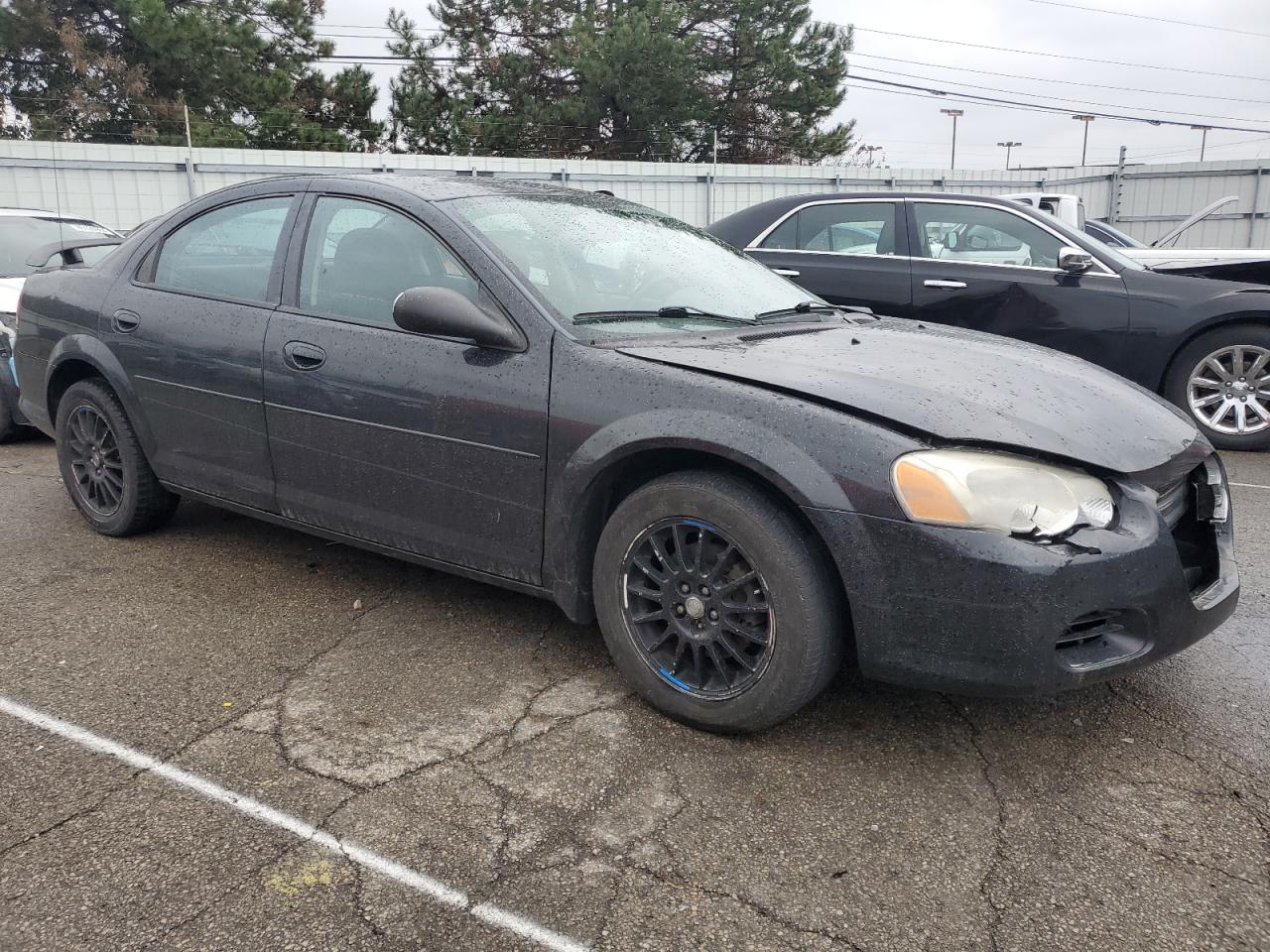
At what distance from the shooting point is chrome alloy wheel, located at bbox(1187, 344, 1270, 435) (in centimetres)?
634

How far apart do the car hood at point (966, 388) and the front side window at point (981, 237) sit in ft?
12.1

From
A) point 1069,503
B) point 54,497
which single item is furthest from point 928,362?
point 54,497

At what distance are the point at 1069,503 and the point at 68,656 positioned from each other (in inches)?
122

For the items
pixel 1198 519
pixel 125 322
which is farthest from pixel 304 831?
pixel 125 322

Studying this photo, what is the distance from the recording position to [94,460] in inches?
176

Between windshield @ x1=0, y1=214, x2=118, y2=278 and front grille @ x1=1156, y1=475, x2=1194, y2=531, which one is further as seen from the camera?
windshield @ x1=0, y1=214, x2=118, y2=278

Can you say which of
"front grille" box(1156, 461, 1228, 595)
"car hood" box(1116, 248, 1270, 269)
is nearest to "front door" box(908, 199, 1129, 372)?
"car hood" box(1116, 248, 1270, 269)

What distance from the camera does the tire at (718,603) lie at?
253 centimetres

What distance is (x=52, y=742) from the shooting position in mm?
2758

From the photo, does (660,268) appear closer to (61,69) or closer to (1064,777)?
(1064,777)

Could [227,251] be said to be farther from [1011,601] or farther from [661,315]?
[1011,601]

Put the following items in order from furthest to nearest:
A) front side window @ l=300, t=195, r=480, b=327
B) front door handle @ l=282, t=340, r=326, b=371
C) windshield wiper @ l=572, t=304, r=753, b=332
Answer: front door handle @ l=282, t=340, r=326, b=371 → front side window @ l=300, t=195, r=480, b=327 → windshield wiper @ l=572, t=304, r=753, b=332

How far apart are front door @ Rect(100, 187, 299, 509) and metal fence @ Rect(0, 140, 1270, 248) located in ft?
15.5

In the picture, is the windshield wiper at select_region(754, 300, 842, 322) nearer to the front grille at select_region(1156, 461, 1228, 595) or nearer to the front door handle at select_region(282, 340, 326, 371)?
the front grille at select_region(1156, 461, 1228, 595)
